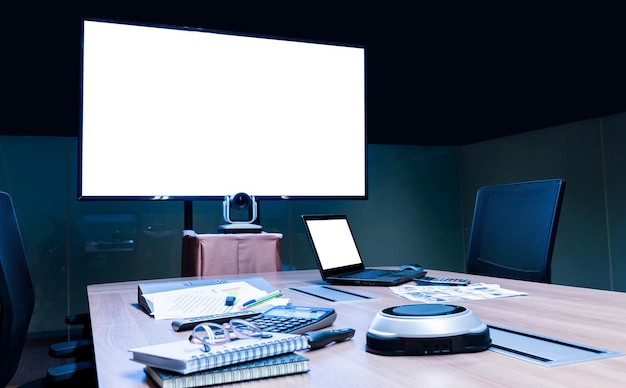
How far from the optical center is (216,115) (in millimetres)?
Answer: 2541

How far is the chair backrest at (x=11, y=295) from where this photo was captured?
1.27 m

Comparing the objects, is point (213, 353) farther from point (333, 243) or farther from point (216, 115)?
point (216, 115)

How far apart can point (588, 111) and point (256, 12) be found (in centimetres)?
228

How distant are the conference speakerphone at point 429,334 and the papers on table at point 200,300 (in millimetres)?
489

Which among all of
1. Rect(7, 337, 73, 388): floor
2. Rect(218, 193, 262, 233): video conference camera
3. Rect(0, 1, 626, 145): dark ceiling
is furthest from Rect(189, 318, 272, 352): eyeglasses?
Rect(7, 337, 73, 388): floor

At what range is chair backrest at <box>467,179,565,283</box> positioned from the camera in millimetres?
1841

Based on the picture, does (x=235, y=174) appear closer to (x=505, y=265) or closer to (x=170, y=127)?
(x=170, y=127)

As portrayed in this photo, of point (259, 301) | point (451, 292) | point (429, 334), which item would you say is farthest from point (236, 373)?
point (451, 292)

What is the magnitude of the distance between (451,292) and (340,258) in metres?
0.51

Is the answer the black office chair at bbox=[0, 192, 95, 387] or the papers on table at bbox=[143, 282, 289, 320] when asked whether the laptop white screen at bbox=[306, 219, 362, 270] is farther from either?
the black office chair at bbox=[0, 192, 95, 387]

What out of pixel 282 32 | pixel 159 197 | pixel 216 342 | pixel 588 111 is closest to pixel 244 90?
pixel 159 197

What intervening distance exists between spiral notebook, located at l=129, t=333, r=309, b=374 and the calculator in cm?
13

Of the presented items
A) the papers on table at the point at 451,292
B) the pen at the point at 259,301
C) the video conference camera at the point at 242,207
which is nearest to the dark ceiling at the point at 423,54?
the video conference camera at the point at 242,207

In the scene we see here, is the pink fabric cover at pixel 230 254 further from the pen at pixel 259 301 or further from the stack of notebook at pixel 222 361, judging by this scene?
the stack of notebook at pixel 222 361
